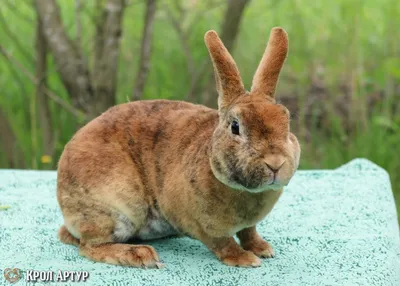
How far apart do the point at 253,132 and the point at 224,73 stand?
29 centimetres

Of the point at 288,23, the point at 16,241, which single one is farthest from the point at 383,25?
the point at 16,241

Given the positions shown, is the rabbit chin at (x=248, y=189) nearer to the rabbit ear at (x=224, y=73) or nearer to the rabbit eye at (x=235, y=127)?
the rabbit eye at (x=235, y=127)

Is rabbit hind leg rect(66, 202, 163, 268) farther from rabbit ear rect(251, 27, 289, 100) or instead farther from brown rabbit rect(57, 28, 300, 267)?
rabbit ear rect(251, 27, 289, 100)

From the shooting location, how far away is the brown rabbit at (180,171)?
242cm

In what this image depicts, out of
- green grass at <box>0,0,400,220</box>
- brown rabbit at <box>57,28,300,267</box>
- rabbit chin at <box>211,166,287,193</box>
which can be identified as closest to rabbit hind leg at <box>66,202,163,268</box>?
brown rabbit at <box>57,28,300,267</box>

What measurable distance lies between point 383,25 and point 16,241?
12.9 ft

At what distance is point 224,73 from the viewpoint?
2.54m

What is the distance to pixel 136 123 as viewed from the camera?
287 cm

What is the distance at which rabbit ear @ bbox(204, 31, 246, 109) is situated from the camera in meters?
2.54

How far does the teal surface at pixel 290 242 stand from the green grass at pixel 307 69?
1.13m

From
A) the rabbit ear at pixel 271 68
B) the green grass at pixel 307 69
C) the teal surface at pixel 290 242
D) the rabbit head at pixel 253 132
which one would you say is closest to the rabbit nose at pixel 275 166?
the rabbit head at pixel 253 132

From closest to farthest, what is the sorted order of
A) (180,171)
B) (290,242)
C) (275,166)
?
(275,166) < (180,171) < (290,242)

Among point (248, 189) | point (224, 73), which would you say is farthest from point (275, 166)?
point (224, 73)

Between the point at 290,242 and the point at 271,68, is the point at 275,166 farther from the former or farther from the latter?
the point at 290,242
